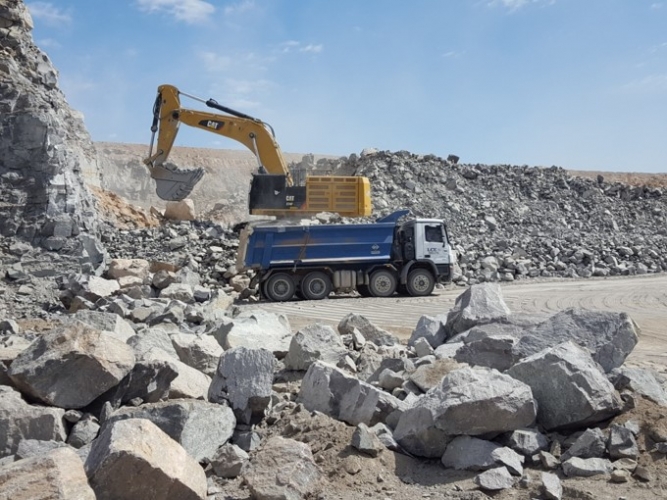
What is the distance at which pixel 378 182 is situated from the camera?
1030 inches

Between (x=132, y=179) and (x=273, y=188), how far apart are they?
109ft

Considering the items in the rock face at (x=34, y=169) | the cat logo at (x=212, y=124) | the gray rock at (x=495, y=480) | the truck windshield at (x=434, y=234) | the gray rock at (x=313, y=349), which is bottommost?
the gray rock at (x=495, y=480)

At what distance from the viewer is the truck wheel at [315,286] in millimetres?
15031

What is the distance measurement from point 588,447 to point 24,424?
363 cm

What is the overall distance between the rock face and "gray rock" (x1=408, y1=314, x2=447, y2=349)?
9.16m

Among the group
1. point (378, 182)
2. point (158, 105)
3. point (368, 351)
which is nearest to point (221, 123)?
point (158, 105)

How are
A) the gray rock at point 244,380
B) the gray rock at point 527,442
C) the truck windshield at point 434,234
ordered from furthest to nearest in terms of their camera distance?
the truck windshield at point 434,234
the gray rock at point 244,380
the gray rock at point 527,442

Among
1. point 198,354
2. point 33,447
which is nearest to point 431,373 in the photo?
point 198,354

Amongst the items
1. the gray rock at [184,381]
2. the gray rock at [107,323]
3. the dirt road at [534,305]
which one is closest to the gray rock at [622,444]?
the gray rock at [184,381]

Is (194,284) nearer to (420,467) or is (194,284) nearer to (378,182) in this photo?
(420,467)

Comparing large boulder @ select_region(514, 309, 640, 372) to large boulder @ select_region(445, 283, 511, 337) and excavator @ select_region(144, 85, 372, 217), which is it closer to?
large boulder @ select_region(445, 283, 511, 337)

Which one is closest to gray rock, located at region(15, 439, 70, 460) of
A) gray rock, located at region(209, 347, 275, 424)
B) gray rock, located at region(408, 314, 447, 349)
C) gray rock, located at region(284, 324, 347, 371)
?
gray rock, located at region(209, 347, 275, 424)

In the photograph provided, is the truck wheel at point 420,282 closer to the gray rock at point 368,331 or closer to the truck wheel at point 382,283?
the truck wheel at point 382,283

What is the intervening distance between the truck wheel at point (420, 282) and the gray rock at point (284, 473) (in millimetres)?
11486
